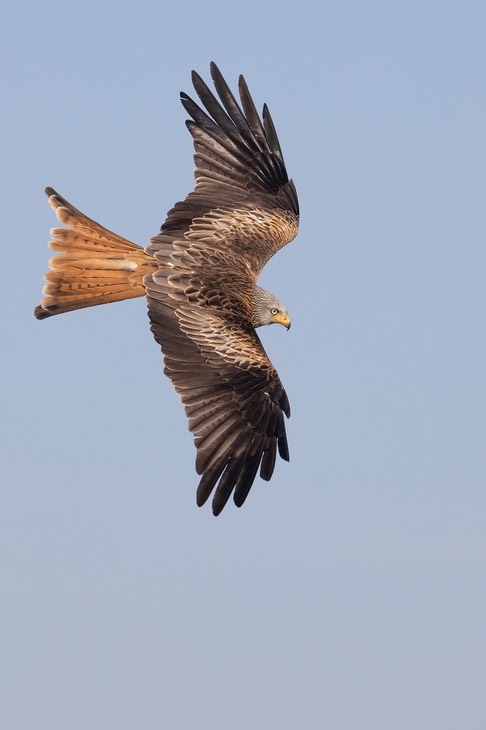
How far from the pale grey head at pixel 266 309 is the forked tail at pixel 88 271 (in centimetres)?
129

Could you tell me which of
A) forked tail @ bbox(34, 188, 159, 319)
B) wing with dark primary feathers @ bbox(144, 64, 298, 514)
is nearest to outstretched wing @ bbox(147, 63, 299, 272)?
wing with dark primary feathers @ bbox(144, 64, 298, 514)

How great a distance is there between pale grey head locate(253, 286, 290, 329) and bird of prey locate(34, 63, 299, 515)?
0.01 m

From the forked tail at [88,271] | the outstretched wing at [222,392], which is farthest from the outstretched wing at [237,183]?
the outstretched wing at [222,392]

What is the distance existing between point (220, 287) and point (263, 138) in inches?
112

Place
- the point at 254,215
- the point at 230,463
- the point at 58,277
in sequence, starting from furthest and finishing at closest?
the point at 254,215, the point at 58,277, the point at 230,463

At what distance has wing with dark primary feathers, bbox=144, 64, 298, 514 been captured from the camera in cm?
1440

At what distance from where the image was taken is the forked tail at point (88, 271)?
597 inches

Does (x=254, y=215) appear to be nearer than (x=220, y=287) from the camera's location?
No

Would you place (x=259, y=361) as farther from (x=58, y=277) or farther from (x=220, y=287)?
(x=58, y=277)

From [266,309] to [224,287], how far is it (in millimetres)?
744

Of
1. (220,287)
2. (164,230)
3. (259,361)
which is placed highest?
(164,230)

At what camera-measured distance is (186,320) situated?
14.8 meters

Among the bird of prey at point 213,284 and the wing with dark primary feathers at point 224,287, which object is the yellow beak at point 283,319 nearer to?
the bird of prey at point 213,284

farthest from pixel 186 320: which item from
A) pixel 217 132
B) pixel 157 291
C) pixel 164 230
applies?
pixel 217 132
